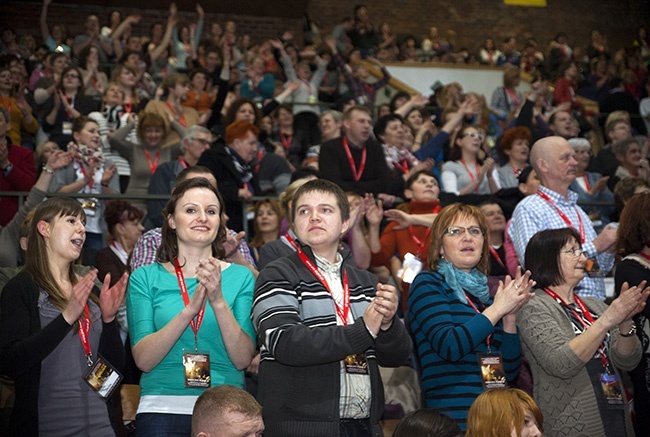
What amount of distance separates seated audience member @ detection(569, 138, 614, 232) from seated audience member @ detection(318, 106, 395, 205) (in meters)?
1.55

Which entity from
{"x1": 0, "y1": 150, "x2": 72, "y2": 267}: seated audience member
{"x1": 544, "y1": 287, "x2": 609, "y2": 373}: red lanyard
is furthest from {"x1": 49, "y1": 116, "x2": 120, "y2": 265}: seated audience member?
{"x1": 544, "y1": 287, "x2": 609, "y2": 373}: red lanyard

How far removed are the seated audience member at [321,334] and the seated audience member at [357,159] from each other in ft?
9.08

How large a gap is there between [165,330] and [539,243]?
6.07 feet

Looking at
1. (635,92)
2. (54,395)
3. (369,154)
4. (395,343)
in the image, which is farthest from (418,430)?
(635,92)

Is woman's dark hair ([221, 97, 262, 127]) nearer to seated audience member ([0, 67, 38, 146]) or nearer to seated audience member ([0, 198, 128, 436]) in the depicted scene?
seated audience member ([0, 67, 38, 146])

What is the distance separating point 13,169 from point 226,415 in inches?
164

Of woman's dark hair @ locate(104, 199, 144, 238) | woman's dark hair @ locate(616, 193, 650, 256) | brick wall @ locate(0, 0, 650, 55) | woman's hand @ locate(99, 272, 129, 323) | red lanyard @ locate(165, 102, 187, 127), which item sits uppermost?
brick wall @ locate(0, 0, 650, 55)

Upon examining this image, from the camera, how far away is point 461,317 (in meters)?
3.56

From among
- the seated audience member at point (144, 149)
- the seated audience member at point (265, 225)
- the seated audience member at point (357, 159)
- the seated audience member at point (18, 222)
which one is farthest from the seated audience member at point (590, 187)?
the seated audience member at point (18, 222)

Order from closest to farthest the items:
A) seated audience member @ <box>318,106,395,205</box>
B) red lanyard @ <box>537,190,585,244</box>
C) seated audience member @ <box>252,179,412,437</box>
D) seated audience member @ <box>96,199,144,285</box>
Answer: seated audience member @ <box>252,179,412,437</box>, red lanyard @ <box>537,190,585,244</box>, seated audience member @ <box>96,199,144,285</box>, seated audience member @ <box>318,106,395,205</box>

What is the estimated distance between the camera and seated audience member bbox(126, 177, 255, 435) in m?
3.02

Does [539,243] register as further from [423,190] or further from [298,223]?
[423,190]

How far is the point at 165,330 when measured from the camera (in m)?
3.02

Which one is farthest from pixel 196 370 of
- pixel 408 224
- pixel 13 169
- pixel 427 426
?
pixel 13 169
